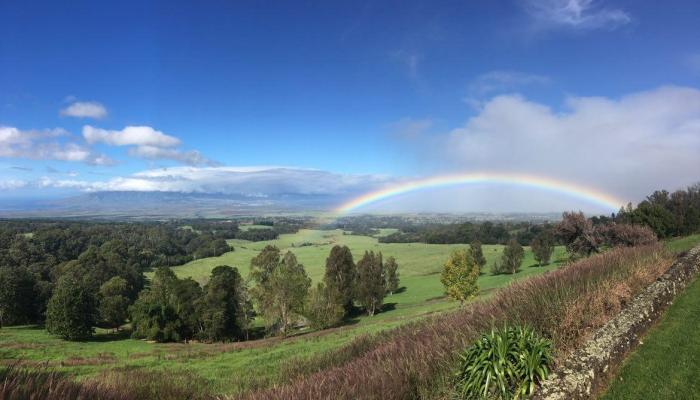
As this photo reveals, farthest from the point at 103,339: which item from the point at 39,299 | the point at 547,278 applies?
the point at 547,278

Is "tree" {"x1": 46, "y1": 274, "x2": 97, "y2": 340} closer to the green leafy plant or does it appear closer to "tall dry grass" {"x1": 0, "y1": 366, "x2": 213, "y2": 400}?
"tall dry grass" {"x1": 0, "y1": 366, "x2": 213, "y2": 400}

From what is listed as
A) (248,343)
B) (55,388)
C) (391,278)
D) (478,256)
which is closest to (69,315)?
(248,343)

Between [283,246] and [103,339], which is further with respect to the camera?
[283,246]

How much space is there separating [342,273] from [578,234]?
36142 millimetres

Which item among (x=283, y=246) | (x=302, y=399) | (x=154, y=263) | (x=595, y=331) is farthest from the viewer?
(x=283, y=246)

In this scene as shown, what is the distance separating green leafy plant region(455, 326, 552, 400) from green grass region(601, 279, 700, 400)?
1.55 metres

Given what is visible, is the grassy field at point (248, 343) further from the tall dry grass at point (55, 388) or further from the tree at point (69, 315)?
the tall dry grass at point (55, 388)

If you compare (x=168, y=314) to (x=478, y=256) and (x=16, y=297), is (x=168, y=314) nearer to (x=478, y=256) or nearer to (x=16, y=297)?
(x=16, y=297)

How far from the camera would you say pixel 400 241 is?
5925 inches

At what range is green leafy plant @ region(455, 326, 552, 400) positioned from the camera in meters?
5.22

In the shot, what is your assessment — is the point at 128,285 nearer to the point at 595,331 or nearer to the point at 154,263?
the point at 154,263

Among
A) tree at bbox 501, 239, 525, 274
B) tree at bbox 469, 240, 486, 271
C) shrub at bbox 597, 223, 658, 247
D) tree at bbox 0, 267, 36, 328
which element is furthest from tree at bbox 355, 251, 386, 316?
tree at bbox 0, 267, 36, 328

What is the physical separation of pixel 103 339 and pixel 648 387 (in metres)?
58.0

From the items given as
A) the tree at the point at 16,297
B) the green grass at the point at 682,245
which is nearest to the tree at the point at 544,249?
the green grass at the point at 682,245
